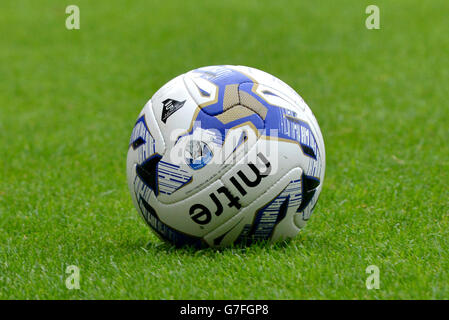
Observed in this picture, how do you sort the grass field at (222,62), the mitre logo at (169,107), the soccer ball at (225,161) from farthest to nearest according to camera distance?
the mitre logo at (169,107) < the soccer ball at (225,161) < the grass field at (222,62)

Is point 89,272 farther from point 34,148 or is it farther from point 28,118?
point 28,118

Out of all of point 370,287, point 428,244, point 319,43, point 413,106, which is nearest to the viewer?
point 370,287

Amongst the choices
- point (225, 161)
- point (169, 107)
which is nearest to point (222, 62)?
point (169, 107)

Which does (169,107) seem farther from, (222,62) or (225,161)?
(222,62)

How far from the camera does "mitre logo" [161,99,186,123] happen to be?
4.97 meters

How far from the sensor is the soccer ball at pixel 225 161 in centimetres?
478

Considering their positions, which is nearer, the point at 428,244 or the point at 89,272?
the point at 89,272

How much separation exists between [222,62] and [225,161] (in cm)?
968

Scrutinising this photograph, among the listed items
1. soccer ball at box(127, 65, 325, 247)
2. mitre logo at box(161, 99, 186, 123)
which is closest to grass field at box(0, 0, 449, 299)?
soccer ball at box(127, 65, 325, 247)

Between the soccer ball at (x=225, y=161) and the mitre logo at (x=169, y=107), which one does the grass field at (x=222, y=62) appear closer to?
the soccer ball at (x=225, y=161)

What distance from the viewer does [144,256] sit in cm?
507

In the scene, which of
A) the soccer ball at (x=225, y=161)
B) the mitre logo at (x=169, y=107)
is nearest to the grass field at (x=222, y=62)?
the soccer ball at (x=225, y=161)

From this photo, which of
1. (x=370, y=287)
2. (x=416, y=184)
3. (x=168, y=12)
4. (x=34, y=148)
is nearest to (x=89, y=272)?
(x=370, y=287)
